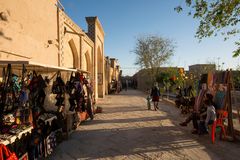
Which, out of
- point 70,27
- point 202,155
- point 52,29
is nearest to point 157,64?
point 70,27

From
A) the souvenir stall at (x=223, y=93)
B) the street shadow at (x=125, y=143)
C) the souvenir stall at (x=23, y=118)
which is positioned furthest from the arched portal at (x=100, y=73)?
the souvenir stall at (x=23, y=118)

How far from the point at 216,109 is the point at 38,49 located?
5781 mm

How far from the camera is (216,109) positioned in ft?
20.7

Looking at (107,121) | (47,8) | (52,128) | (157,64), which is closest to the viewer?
(52,128)

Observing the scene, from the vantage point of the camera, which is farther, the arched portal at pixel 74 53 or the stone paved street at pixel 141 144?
the arched portal at pixel 74 53

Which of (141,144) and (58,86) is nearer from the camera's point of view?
(141,144)

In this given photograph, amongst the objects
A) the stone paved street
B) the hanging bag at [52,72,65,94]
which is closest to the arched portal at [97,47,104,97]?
the stone paved street

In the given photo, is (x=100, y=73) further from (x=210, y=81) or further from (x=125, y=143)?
(x=125, y=143)

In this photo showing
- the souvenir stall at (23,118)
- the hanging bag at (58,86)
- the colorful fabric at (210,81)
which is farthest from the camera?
the colorful fabric at (210,81)

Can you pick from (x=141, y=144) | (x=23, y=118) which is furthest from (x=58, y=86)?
(x=141, y=144)

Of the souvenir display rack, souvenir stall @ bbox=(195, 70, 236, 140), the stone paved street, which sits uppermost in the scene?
souvenir stall @ bbox=(195, 70, 236, 140)

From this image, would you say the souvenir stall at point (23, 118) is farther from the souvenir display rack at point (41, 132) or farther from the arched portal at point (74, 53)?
the arched portal at point (74, 53)

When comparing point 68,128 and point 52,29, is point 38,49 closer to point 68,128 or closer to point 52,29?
point 52,29

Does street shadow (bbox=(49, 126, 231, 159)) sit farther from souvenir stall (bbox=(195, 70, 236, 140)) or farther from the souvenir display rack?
souvenir stall (bbox=(195, 70, 236, 140))
